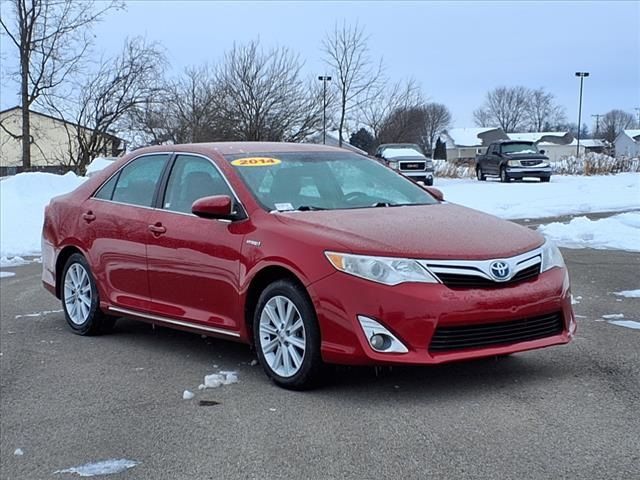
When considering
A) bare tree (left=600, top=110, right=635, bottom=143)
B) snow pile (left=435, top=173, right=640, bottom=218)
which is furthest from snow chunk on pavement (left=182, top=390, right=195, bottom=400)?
bare tree (left=600, top=110, right=635, bottom=143)

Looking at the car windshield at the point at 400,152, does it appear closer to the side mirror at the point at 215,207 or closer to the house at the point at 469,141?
the side mirror at the point at 215,207

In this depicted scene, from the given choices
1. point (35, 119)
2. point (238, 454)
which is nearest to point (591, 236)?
point (238, 454)

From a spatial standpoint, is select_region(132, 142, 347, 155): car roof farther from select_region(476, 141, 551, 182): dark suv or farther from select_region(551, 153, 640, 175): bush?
select_region(551, 153, 640, 175): bush

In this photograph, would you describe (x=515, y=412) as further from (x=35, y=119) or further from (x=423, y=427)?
(x=35, y=119)

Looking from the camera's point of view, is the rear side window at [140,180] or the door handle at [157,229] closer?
the door handle at [157,229]

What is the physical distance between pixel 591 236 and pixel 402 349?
8.08 metres

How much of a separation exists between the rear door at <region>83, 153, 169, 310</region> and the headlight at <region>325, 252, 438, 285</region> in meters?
2.22

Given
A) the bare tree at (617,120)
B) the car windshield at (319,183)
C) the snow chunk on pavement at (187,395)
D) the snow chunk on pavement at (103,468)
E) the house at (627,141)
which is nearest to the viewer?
the snow chunk on pavement at (103,468)

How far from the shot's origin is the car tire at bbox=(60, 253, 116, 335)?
6886mm

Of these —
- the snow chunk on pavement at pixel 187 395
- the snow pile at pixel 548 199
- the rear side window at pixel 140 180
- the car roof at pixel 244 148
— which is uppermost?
the car roof at pixel 244 148

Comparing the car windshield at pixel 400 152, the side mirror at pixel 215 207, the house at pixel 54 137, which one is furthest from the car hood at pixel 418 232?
the house at pixel 54 137

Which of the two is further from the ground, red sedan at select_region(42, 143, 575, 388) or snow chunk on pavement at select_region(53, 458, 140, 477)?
red sedan at select_region(42, 143, 575, 388)

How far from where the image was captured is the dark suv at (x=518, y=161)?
3078cm

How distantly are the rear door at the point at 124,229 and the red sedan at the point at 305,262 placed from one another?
15mm
